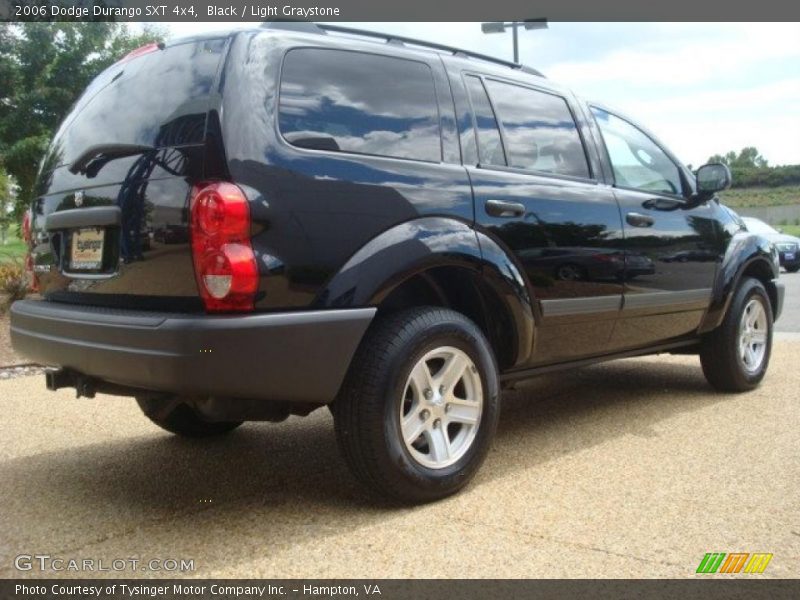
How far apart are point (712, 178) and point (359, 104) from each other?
9.10 ft

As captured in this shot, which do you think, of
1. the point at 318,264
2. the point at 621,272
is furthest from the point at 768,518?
the point at 318,264

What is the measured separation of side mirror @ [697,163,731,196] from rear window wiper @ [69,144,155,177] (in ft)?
11.5

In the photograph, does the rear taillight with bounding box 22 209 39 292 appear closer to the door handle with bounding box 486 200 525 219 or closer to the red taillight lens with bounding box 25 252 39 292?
the red taillight lens with bounding box 25 252 39 292

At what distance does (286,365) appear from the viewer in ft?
9.10

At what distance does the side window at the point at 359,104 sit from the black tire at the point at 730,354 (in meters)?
2.72

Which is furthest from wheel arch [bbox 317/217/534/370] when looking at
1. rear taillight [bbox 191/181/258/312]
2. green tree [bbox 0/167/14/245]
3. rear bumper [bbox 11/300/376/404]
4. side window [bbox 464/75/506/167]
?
green tree [bbox 0/167/14/245]

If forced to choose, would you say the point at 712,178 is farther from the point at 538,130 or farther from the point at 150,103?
the point at 150,103

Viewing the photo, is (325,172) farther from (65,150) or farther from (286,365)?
(65,150)

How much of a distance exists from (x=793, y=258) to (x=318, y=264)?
62.2ft

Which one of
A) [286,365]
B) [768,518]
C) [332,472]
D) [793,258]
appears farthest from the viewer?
[793,258]

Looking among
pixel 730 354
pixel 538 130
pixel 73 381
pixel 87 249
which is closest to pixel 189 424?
pixel 73 381

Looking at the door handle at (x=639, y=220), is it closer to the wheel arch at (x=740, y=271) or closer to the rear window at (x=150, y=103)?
the wheel arch at (x=740, y=271)

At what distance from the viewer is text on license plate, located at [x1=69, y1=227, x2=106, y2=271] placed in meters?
3.07

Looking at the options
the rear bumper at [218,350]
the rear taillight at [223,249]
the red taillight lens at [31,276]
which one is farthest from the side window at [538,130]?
the red taillight lens at [31,276]
